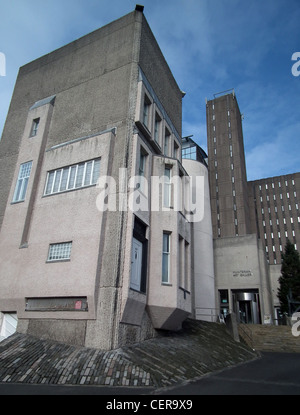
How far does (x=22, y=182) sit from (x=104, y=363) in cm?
1045

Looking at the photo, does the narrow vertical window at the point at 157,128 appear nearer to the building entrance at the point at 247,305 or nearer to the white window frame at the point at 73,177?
the white window frame at the point at 73,177

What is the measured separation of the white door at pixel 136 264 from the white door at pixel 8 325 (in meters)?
5.37

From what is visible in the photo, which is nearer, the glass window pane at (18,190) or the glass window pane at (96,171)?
the glass window pane at (96,171)

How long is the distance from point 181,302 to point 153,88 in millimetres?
11970

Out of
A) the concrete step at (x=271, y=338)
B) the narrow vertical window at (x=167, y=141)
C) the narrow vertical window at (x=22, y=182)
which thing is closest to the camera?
the narrow vertical window at (x=22, y=182)

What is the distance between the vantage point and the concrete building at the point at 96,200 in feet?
41.5

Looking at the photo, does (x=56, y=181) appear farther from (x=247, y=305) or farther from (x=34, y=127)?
(x=247, y=305)

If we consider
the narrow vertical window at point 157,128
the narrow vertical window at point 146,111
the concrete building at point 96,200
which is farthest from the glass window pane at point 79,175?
the narrow vertical window at point 157,128

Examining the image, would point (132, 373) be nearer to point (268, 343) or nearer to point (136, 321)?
point (136, 321)

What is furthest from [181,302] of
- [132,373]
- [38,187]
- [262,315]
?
[262,315]

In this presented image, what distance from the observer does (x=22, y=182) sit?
16.9 m

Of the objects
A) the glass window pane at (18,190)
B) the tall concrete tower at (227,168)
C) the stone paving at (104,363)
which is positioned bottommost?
the stone paving at (104,363)

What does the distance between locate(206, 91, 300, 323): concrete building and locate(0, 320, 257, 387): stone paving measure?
1149 inches

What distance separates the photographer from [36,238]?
14.6 m
